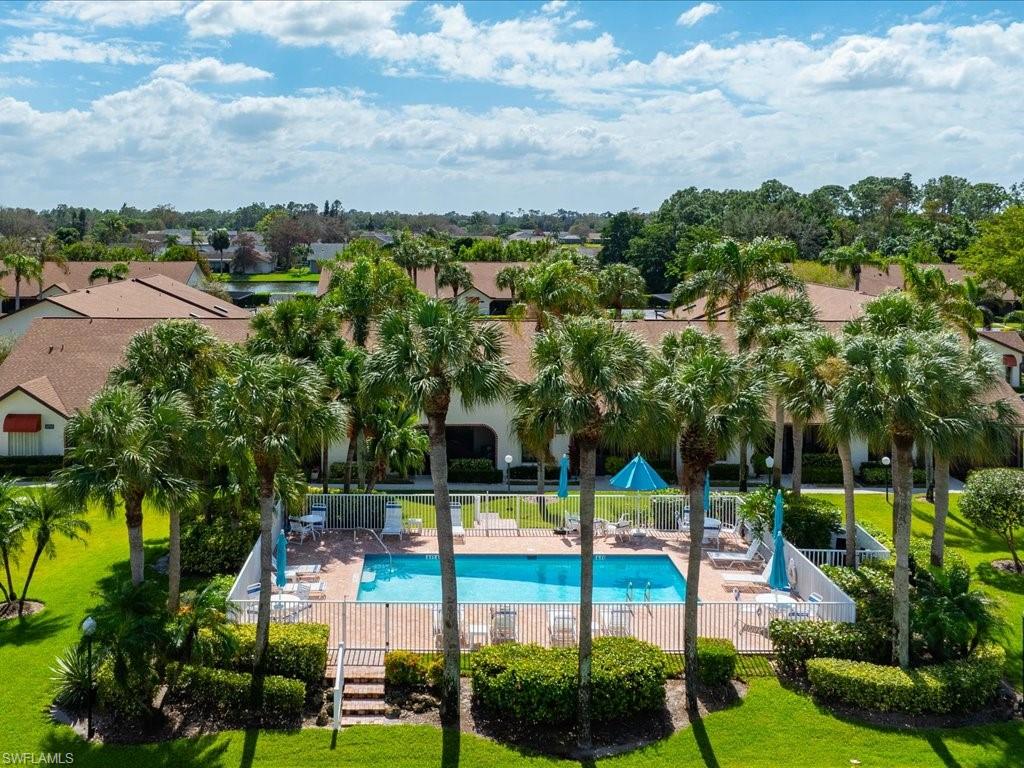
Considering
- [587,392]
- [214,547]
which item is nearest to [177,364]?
[214,547]

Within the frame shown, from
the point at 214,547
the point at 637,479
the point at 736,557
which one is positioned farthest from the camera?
the point at 637,479

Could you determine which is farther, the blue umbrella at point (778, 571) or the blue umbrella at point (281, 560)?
the blue umbrella at point (778, 571)

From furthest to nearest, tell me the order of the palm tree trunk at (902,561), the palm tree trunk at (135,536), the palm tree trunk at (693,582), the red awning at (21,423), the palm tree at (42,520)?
the red awning at (21,423) → the palm tree at (42,520) → the palm tree trunk at (135,536) → the palm tree trunk at (902,561) → the palm tree trunk at (693,582)

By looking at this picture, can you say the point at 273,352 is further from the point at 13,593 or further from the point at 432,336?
the point at 432,336

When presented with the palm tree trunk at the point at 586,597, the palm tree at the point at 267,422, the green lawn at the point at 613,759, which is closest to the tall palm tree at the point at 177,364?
the palm tree at the point at 267,422

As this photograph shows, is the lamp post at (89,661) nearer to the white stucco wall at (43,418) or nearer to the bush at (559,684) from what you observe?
the bush at (559,684)

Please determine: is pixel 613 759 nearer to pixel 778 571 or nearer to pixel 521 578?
pixel 778 571
